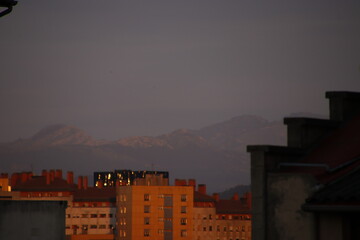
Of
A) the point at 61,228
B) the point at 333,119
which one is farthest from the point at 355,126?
the point at 61,228

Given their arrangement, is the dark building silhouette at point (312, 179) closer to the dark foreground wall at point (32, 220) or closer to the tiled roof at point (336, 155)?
the tiled roof at point (336, 155)

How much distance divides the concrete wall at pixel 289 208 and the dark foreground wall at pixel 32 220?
1461cm

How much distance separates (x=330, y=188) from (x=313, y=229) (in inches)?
34.6

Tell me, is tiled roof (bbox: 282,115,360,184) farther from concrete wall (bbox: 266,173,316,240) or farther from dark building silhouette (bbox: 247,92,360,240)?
concrete wall (bbox: 266,173,316,240)

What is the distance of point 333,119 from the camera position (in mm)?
21938

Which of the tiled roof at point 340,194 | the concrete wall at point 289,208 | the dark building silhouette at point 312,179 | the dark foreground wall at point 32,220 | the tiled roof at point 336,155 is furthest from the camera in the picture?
the dark foreground wall at point 32,220

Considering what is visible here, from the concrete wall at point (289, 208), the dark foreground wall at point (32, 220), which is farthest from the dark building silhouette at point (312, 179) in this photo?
the dark foreground wall at point (32, 220)

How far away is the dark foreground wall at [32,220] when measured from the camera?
32.7m

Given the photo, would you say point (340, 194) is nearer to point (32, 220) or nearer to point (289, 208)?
point (289, 208)

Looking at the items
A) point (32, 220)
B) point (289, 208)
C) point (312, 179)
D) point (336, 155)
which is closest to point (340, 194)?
point (312, 179)

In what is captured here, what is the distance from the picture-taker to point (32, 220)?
3319 centimetres

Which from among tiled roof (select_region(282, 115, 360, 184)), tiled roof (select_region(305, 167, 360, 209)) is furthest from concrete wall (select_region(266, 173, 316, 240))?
tiled roof (select_region(282, 115, 360, 184))

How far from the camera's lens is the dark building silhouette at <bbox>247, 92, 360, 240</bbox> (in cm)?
1819

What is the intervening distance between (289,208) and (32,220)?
50.9 feet
